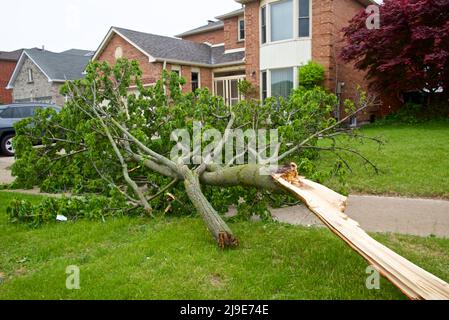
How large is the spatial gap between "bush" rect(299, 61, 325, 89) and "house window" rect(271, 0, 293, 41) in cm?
182

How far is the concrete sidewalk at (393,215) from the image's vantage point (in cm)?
432

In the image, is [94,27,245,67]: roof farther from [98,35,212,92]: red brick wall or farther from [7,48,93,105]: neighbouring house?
[7,48,93,105]: neighbouring house

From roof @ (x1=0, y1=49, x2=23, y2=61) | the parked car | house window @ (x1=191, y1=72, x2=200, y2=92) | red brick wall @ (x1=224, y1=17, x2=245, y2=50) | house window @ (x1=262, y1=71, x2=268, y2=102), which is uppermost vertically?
roof @ (x1=0, y1=49, x2=23, y2=61)

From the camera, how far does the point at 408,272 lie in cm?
226

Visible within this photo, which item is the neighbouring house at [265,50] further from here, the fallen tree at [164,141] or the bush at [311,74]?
the fallen tree at [164,141]

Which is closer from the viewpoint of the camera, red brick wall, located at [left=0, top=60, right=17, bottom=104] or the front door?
the front door

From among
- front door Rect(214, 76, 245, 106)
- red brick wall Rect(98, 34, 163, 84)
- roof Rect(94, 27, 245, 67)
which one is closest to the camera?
red brick wall Rect(98, 34, 163, 84)

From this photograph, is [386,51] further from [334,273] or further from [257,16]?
[334,273]

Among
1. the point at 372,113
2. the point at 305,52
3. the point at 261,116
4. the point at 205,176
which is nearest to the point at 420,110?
the point at 372,113

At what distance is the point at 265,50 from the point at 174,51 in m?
6.12

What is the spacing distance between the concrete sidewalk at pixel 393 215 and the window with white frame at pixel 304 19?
11646 mm

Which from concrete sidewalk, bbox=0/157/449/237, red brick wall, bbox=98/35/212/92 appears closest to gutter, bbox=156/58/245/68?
red brick wall, bbox=98/35/212/92

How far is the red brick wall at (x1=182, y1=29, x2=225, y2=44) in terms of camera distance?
24.4m
